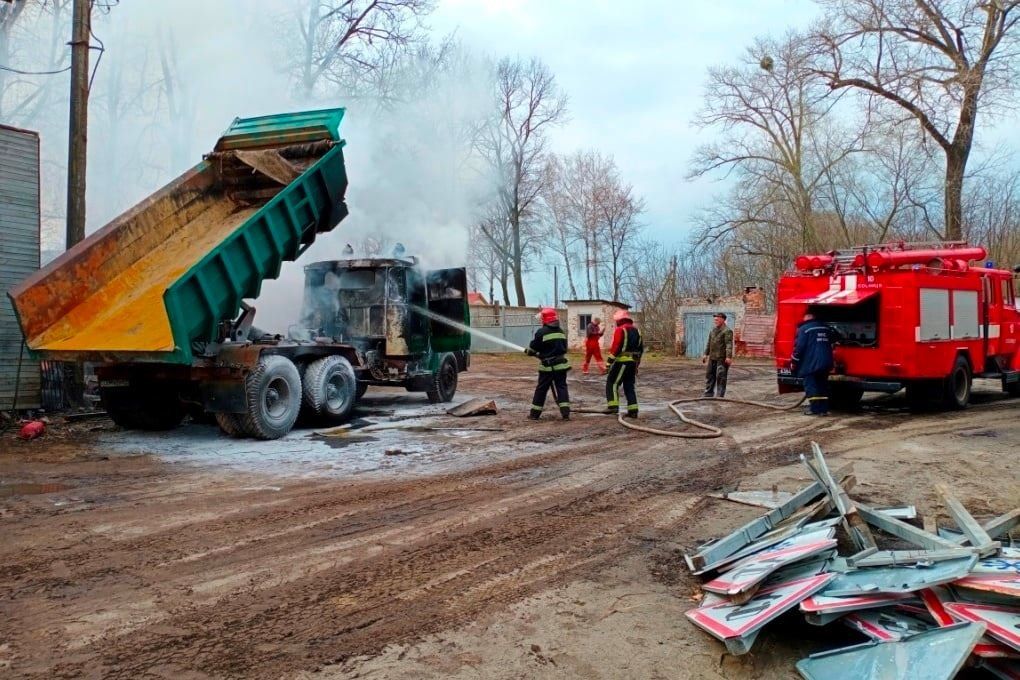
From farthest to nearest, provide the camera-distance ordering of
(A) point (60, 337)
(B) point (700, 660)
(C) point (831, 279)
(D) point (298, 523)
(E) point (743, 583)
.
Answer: (C) point (831, 279) < (A) point (60, 337) < (D) point (298, 523) < (E) point (743, 583) < (B) point (700, 660)

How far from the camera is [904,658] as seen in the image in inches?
116

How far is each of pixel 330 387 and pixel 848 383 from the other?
7762 millimetres

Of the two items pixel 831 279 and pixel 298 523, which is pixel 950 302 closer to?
pixel 831 279

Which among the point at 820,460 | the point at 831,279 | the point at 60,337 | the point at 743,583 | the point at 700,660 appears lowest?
the point at 700,660

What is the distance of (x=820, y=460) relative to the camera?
5.05m

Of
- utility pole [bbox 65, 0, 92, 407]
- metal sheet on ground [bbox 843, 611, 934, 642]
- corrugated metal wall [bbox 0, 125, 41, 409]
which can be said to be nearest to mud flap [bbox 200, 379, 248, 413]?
utility pole [bbox 65, 0, 92, 407]

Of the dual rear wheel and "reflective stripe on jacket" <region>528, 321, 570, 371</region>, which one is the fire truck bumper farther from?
the dual rear wheel

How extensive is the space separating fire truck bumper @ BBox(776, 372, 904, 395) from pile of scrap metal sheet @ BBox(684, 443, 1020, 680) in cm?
717

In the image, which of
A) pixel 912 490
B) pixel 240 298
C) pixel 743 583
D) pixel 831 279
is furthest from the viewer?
pixel 831 279

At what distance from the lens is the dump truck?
780 cm

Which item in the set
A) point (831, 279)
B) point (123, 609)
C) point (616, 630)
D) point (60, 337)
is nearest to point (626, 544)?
point (616, 630)

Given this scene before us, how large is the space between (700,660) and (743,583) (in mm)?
475

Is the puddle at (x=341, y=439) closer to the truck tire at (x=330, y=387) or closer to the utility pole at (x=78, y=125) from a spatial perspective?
the truck tire at (x=330, y=387)

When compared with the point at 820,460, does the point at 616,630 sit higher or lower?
lower
